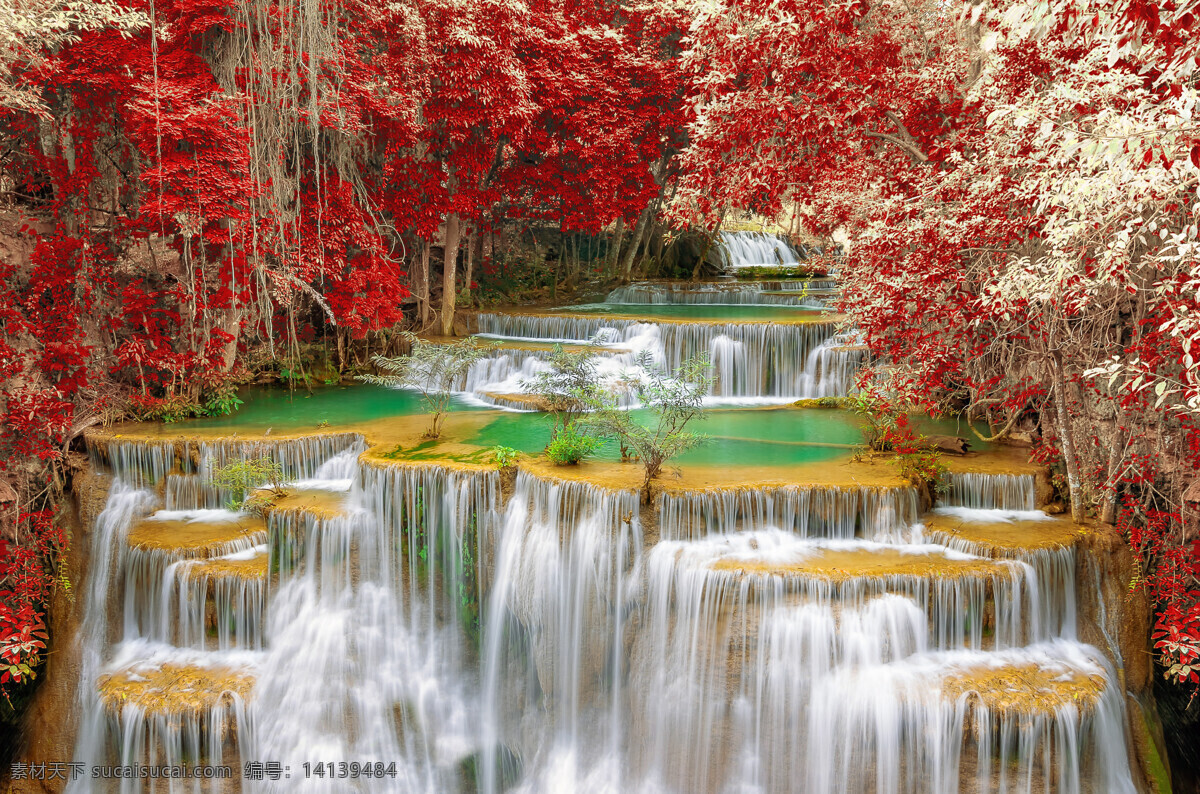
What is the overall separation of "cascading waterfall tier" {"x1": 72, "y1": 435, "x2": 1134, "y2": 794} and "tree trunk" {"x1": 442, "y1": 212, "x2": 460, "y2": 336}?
666cm

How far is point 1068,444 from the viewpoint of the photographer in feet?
23.6

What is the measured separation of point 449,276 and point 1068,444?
10961 millimetres

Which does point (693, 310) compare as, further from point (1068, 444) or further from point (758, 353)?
point (1068, 444)

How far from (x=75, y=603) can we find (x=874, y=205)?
31.4ft

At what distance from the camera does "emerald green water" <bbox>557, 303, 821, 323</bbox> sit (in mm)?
15055

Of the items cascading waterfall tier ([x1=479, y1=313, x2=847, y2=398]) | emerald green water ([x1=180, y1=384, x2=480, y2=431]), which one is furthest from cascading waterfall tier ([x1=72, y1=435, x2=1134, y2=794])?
cascading waterfall tier ([x1=479, y1=313, x2=847, y2=398])

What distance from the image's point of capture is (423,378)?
1010 centimetres

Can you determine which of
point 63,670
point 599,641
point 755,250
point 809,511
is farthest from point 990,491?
point 755,250

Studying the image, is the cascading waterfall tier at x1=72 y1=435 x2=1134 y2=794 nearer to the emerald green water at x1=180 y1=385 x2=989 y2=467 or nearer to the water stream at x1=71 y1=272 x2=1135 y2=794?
the water stream at x1=71 y1=272 x2=1135 y2=794

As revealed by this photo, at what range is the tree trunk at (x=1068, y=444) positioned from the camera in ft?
23.1

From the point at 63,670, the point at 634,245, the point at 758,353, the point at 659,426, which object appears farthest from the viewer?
the point at 634,245

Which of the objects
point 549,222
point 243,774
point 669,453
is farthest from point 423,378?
point 549,222

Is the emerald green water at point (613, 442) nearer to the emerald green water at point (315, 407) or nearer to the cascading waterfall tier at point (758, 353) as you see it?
the emerald green water at point (315, 407)

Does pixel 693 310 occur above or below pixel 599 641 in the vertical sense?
above
